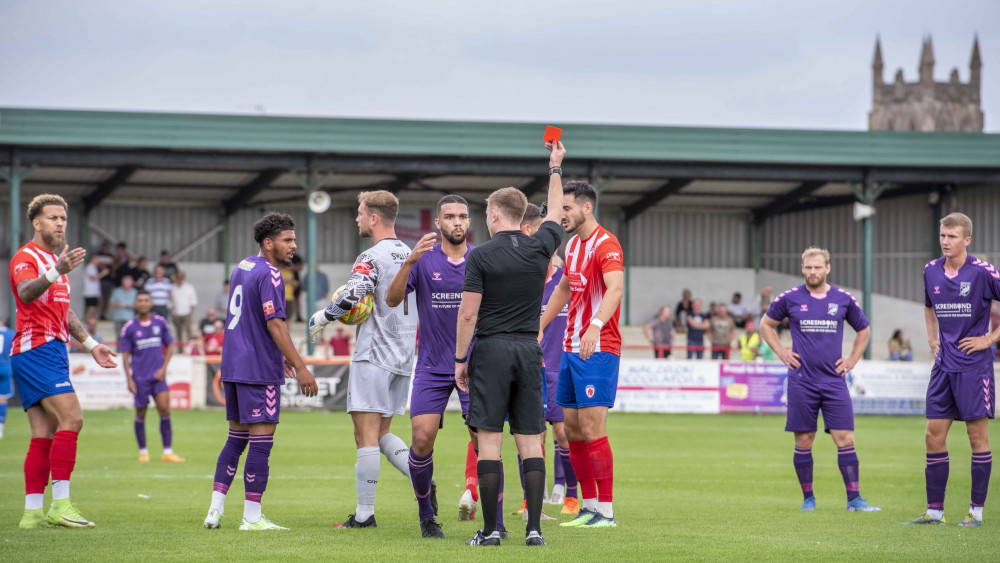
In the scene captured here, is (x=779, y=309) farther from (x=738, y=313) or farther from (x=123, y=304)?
(x=738, y=313)

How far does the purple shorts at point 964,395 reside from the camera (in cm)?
787

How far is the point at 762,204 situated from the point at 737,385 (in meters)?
12.8

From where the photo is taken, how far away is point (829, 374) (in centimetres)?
914

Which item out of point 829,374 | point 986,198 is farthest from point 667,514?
point 986,198

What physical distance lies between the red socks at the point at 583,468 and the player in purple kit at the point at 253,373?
6.35 feet

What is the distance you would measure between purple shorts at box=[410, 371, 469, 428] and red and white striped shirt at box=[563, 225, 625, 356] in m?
0.96

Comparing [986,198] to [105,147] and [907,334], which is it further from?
[105,147]

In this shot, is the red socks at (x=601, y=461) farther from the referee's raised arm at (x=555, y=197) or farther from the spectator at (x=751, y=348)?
the spectator at (x=751, y=348)

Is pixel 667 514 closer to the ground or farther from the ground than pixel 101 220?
closer to the ground

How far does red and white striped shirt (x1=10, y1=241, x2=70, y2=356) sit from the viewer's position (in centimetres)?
→ 721

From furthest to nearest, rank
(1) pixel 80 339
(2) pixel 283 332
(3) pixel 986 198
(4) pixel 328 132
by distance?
(3) pixel 986 198, (4) pixel 328 132, (1) pixel 80 339, (2) pixel 283 332

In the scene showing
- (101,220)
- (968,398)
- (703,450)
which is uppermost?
(101,220)

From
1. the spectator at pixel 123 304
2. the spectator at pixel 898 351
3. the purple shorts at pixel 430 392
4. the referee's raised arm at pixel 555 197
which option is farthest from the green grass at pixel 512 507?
the spectator at pixel 898 351

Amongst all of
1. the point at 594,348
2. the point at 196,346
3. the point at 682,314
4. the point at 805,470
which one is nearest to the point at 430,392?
the point at 594,348
